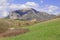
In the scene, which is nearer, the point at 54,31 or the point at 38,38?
the point at 38,38

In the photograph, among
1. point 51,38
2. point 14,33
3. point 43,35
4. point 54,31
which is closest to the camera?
point 51,38

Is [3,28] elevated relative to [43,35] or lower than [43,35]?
lower

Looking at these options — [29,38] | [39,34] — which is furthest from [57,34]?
[29,38]

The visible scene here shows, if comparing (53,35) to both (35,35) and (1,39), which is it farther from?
(1,39)

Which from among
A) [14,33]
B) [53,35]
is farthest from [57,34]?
[14,33]

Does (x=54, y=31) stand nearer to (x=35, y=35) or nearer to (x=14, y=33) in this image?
(x=35, y=35)

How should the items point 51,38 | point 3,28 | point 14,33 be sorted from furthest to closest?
point 3,28
point 14,33
point 51,38

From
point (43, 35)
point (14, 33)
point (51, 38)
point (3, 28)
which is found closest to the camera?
point (51, 38)

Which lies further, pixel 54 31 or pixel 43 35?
pixel 54 31

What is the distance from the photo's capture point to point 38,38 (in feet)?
85.6

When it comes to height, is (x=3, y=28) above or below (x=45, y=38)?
below

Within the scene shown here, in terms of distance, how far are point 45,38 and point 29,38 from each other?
2.23 m

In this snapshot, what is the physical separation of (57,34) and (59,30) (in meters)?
2.18

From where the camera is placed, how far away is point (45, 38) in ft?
85.3
